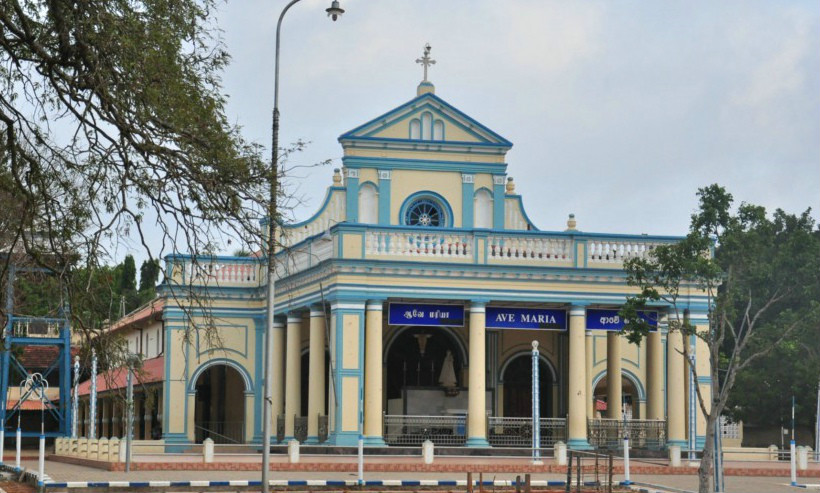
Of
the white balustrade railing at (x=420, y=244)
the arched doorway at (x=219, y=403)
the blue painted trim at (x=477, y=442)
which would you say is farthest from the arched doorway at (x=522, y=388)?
the arched doorway at (x=219, y=403)

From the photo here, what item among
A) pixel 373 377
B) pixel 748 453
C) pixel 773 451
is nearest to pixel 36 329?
pixel 373 377

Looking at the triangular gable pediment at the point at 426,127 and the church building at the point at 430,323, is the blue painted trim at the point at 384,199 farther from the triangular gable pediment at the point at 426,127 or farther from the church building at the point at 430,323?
the triangular gable pediment at the point at 426,127

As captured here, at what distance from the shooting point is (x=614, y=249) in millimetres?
39281

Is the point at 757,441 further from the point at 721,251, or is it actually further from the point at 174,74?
the point at 174,74

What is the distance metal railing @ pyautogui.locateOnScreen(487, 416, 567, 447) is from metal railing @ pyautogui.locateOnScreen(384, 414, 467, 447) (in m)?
0.88

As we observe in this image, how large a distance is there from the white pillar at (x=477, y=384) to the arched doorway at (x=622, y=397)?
212 inches


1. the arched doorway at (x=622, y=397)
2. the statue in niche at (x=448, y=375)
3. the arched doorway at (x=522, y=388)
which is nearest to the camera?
the statue in niche at (x=448, y=375)

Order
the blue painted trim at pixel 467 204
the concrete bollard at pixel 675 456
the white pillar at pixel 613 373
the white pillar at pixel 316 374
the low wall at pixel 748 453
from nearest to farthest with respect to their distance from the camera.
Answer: the concrete bollard at pixel 675 456 < the low wall at pixel 748 453 < the white pillar at pixel 316 374 < the white pillar at pixel 613 373 < the blue painted trim at pixel 467 204

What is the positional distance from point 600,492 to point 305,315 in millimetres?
18310

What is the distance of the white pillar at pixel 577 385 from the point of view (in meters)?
38.0

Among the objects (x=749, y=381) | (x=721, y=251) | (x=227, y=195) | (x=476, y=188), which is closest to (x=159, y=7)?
(x=227, y=195)

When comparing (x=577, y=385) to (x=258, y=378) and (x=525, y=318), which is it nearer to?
(x=525, y=318)

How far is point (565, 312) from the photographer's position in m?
39.5

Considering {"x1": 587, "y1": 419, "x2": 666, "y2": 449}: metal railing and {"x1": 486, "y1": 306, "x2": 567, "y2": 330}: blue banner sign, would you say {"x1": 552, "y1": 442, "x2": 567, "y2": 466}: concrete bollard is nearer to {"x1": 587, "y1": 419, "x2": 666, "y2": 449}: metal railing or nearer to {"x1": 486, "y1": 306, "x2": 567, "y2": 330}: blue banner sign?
{"x1": 587, "y1": 419, "x2": 666, "y2": 449}: metal railing
